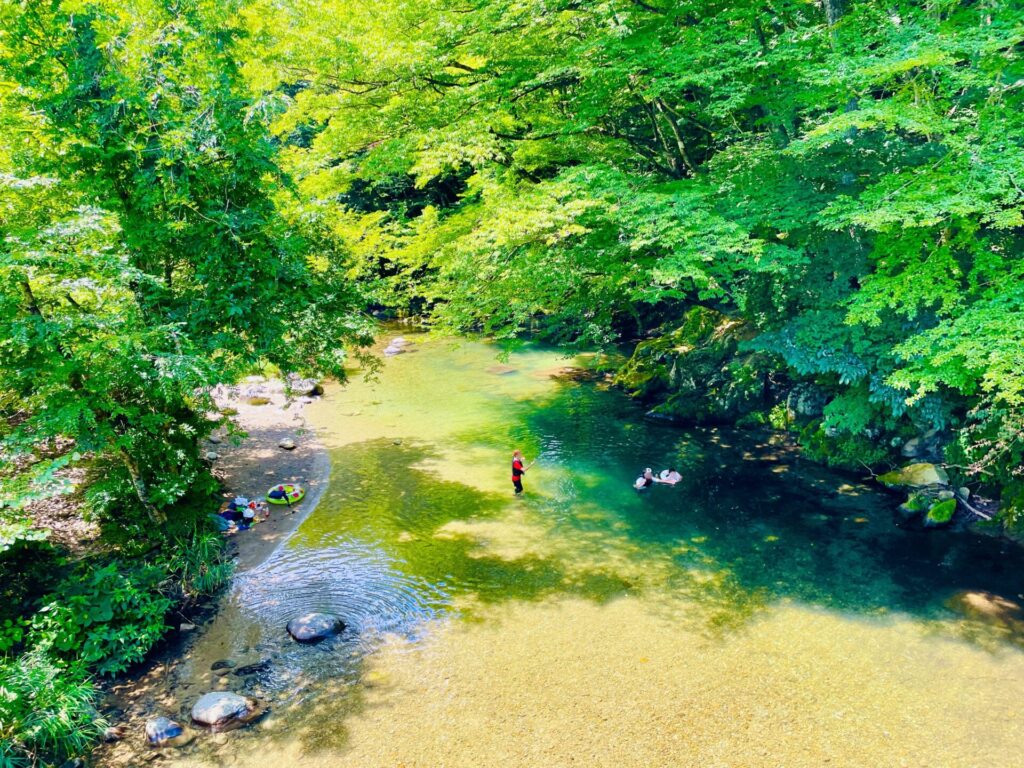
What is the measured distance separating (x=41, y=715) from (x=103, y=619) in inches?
68.3

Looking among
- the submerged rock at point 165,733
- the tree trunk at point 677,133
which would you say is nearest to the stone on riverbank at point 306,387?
the tree trunk at point 677,133

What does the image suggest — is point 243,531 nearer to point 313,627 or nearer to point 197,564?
point 197,564

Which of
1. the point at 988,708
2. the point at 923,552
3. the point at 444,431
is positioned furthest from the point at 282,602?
the point at 923,552

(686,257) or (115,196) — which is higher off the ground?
(115,196)

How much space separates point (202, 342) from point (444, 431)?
9.79 meters

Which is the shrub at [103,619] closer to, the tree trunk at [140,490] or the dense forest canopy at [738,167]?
the tree trunk at [140,490]

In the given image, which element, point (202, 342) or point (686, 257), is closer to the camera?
point (202, 342)

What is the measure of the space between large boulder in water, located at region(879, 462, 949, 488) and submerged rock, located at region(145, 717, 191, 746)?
13.9m

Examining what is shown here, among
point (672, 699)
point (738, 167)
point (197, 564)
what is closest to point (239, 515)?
point (197, 564)

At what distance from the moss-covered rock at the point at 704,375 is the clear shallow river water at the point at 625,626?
2.20 metres

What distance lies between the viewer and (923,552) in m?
10.4

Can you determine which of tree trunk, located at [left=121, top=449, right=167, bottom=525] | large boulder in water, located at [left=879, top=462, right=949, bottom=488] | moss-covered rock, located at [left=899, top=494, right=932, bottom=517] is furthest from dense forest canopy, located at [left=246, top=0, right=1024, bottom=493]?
tree trunk, located at [left=121, top=449, right=167, bottom=525]

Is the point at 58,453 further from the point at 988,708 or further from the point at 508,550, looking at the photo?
the point at 988,708

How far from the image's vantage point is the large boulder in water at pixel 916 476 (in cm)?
1190
